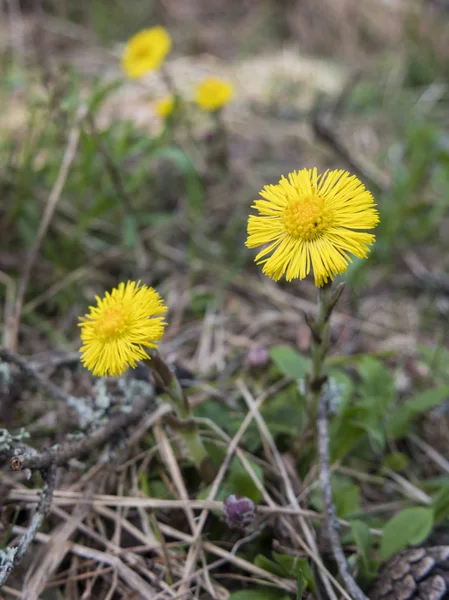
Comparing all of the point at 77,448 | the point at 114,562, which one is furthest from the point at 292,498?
the point at 77,448

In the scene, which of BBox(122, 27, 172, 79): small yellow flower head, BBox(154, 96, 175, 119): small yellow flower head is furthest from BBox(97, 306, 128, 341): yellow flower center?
BBox(122, 27, 172, 79): small yellow flower head

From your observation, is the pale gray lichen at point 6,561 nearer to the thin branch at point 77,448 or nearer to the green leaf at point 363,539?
the thin branch at point 77,448

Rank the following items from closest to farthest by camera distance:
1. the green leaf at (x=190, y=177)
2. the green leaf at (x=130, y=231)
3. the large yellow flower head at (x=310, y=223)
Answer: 1. the large yellow flower head at (x=310, y=223)
2. the green leaf at (x=130, y=231)
3. the green leaf at (x=190, y=177)

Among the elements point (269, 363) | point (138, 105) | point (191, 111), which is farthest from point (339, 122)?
point (269, 363)

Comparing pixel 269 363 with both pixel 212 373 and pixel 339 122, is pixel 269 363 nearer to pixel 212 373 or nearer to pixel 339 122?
pixel 212 373

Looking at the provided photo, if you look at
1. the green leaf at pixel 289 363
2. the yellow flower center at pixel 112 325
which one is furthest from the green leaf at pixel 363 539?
the yellow flower center at pixel 112 325

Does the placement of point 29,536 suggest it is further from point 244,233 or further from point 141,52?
point 141,52
